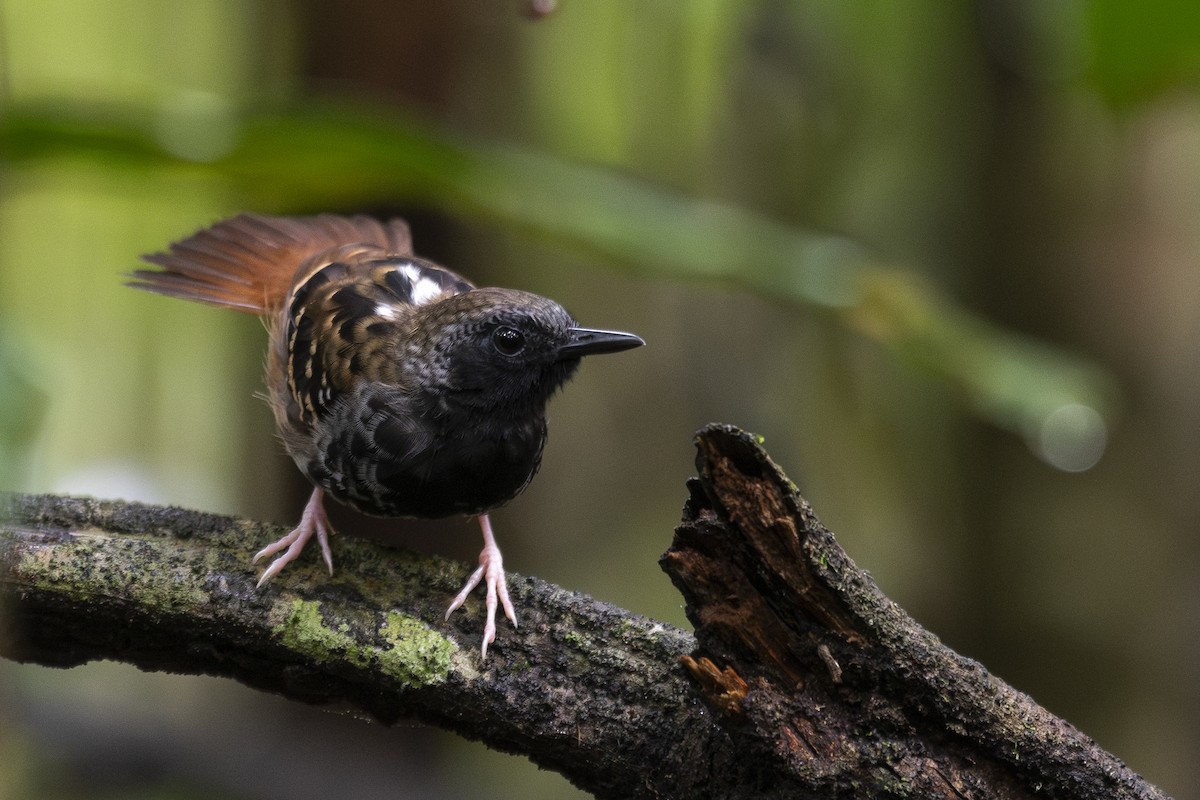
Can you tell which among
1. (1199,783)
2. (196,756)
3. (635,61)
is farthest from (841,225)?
(196,756)

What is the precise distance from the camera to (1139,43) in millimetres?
3279

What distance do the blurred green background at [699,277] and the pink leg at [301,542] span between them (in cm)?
58

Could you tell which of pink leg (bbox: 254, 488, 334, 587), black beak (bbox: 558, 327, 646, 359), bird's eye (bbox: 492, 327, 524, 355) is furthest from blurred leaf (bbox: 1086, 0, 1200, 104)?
pink leg (bbox: 254, 488, 334, 587)

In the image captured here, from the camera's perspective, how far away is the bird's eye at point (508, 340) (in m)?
3.11

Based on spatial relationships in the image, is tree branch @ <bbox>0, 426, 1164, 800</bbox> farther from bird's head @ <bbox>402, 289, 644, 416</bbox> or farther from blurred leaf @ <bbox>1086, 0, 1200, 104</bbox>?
blurred leaf @ <bbox>1086, 0, 1200, 104</bbox>

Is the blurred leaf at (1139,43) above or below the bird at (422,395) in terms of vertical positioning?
above

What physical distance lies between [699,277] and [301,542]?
2.05 metres

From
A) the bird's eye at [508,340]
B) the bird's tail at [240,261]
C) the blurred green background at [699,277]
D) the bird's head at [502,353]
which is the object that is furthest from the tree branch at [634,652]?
the bird's tail at [240,261]

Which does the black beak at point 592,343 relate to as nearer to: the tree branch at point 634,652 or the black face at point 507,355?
the black face at point 507,355

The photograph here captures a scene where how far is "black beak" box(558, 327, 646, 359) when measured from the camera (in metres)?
3.04

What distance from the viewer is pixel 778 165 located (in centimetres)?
702

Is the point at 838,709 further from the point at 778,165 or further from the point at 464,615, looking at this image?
the point at 778,165

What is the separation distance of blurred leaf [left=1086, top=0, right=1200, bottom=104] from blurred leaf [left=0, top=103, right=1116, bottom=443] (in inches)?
41.6

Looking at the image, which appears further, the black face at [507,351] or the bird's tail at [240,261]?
the bird's tail at [240,261]
